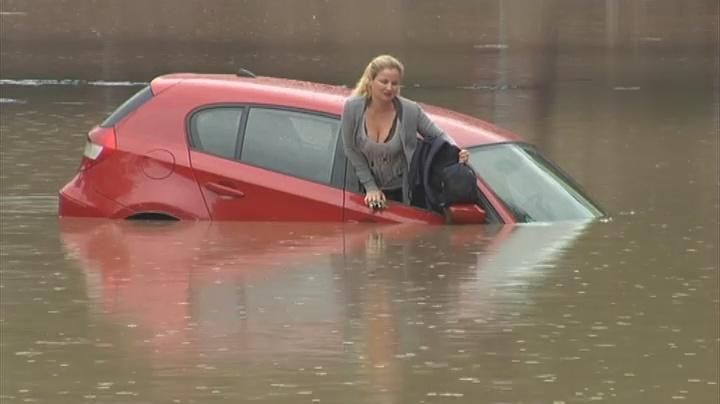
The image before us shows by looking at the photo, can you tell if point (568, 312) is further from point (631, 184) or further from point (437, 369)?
point (631, 184)

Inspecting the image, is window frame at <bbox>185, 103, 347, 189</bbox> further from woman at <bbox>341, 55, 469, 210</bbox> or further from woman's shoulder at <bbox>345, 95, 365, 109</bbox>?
woman's shoulder at <bbox>345, 95, 365, 109</bbox>

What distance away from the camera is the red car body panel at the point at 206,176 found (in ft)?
45.2

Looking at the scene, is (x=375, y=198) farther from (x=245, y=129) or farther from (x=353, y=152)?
(x=245, y=129)

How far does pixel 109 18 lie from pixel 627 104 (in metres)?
25.5

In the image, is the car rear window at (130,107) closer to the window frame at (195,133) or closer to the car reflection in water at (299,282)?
the window frame at (195,133)

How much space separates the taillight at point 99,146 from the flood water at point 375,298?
46 centimetres

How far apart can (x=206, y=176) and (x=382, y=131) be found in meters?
1.22

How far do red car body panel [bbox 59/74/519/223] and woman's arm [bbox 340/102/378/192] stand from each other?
0.21 metres

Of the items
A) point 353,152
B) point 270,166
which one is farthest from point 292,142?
point 353,152

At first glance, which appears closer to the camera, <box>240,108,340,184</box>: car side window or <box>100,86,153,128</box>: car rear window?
<box>240,108,340,184</box>: car side window

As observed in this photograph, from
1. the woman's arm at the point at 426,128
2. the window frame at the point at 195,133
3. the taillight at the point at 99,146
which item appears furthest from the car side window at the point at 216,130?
the woman's arm at the point at 426,128

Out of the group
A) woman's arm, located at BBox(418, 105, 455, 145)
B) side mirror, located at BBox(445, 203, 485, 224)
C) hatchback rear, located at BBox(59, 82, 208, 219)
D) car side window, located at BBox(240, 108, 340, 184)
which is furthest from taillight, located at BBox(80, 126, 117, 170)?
side mirror, located at BBox(445, 203, 485, 224)

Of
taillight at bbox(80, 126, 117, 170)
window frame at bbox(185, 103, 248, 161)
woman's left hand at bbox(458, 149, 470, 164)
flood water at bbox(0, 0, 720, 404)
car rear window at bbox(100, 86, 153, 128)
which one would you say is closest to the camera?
flood water at bbox(0, 0, 720, 404)

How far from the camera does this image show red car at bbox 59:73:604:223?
1377cm
